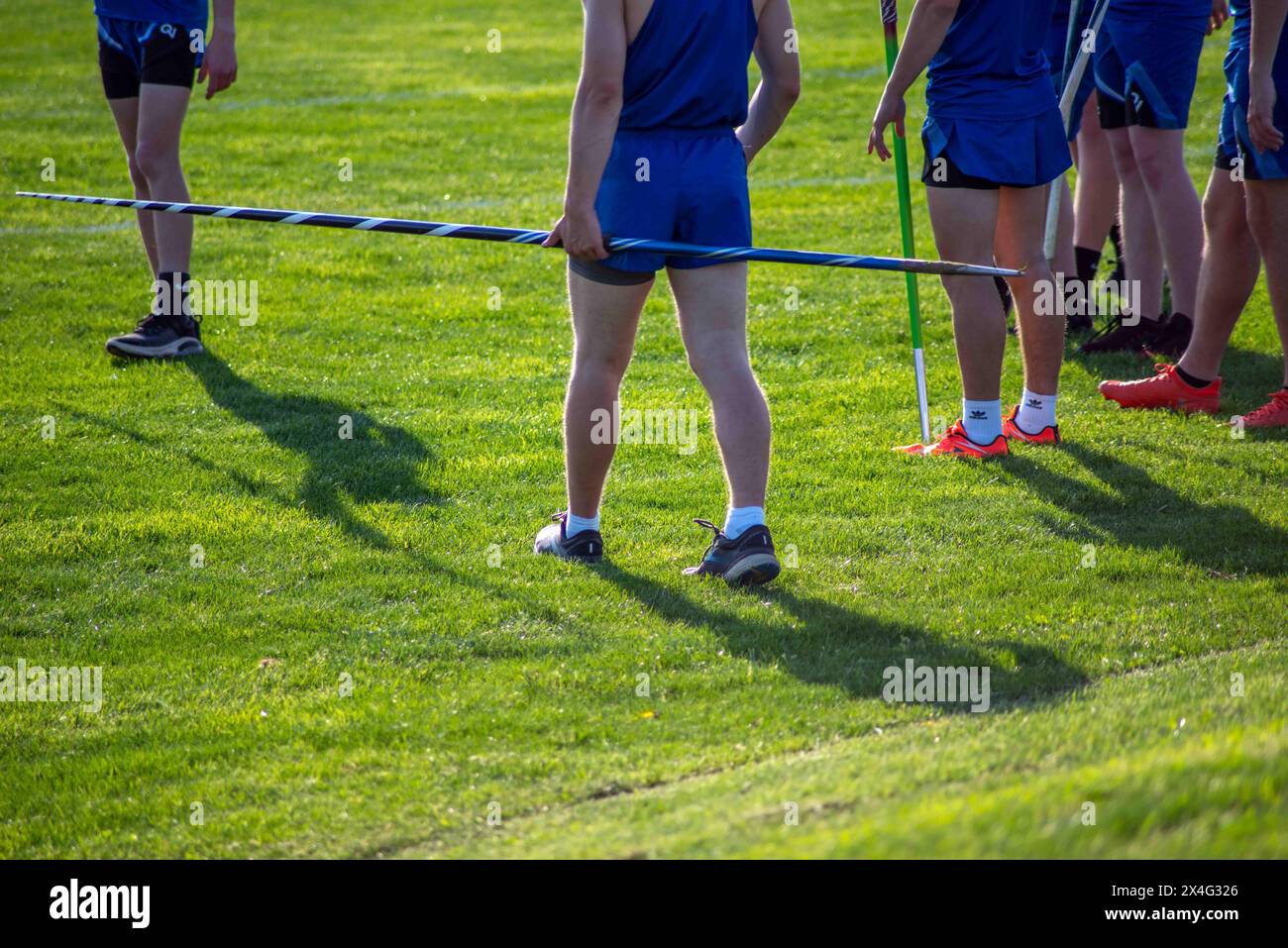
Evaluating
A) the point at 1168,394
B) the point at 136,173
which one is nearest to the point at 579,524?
the point at 1168,394

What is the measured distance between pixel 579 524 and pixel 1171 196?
383 centimetres

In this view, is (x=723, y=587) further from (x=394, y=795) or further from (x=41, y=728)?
(x=41, y=728)

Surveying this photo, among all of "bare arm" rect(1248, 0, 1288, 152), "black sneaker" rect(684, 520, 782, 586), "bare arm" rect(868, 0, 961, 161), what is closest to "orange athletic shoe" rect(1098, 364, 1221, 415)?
"bare arm" rect(1248, 0, 1288, 152)

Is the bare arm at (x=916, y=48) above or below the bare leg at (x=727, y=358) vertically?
above

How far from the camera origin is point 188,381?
273 inches

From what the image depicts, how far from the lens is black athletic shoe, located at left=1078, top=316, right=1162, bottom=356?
7285 millimetres

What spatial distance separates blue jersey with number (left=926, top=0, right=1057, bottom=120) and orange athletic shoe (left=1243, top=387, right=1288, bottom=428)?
5.50 feet

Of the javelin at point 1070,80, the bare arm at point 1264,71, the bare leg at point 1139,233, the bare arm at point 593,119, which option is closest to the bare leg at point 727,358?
the bare arm at point 593,119

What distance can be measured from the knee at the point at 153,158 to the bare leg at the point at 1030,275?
4214 mm

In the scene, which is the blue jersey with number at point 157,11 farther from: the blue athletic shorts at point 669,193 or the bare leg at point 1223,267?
the bare leg at point 1223,267

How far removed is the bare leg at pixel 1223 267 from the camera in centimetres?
602

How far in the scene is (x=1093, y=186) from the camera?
7801 mm

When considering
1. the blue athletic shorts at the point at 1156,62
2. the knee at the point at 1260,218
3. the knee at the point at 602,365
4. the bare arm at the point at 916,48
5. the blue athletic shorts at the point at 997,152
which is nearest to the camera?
the knee at the point at 602,365
